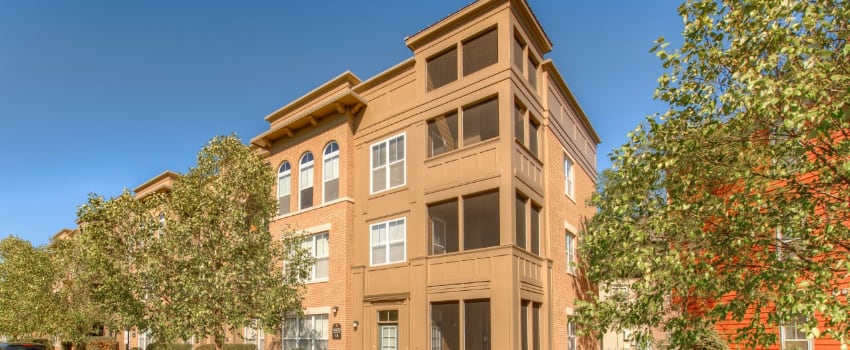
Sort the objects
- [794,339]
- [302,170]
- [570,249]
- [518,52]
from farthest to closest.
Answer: [302,170]
[570,249]
[518,52]
[794,339]

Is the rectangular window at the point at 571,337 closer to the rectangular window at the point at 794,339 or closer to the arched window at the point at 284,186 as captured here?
the rectangular window at the point at 794,339

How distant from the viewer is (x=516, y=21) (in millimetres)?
19281

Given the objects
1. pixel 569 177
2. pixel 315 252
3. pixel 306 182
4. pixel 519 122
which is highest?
pixel 519 122

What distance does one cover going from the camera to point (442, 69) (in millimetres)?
20531

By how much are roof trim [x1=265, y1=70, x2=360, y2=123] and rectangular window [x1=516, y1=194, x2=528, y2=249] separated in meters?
8.43

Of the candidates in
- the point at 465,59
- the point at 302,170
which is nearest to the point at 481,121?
the point at 465,59

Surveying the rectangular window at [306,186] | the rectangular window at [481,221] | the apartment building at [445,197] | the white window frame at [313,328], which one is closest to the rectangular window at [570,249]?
the apartment building at [445,197]

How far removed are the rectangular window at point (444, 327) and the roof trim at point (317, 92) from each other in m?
9.54

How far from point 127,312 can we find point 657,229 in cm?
1577

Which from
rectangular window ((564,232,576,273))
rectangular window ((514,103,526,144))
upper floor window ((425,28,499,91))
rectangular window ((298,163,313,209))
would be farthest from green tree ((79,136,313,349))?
rectangular window ((564,232,576,273))

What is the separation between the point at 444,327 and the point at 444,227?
10.6 feet

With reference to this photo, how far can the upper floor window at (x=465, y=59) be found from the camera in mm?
19203

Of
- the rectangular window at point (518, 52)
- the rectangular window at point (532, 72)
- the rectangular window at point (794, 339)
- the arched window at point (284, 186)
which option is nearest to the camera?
the rectangular window at point (794, 339)

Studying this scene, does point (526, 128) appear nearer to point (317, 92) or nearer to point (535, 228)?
point (535, 228)
